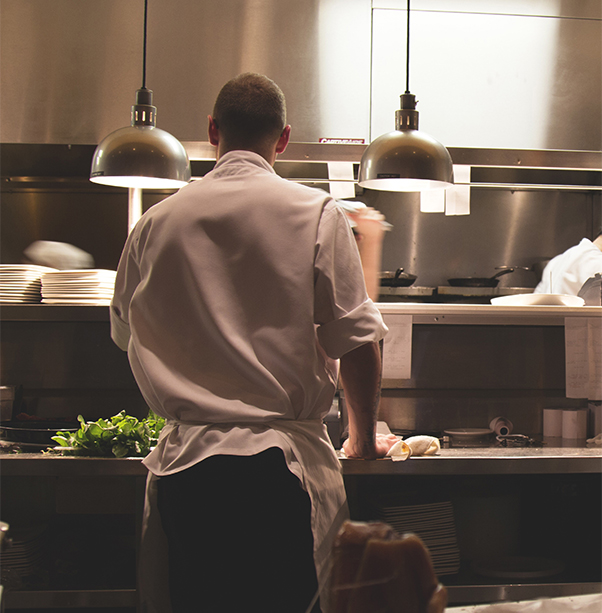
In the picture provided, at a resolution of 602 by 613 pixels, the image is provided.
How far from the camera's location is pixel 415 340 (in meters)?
3.12

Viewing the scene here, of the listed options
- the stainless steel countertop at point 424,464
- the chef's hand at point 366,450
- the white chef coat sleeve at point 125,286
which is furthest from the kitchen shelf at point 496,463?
the white chef coat sleeve at point 125,286

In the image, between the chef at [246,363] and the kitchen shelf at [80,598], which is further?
the kitchen shelf at [80,598]

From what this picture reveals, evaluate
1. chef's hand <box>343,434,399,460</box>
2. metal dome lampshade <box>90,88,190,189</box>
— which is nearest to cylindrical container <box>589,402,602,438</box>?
chef's hand <box>343,434,399,460</box>

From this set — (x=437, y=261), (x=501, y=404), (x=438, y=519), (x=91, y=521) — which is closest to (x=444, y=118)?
(x=437, y=261)

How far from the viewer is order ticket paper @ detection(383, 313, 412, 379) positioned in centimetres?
295

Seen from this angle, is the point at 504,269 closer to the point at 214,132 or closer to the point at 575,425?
the point at 575,425

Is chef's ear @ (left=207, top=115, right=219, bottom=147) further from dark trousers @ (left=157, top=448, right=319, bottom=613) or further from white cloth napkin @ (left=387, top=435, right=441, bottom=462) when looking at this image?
white cloth napkin @ (left=387, top=435, right=441, bottom=462)

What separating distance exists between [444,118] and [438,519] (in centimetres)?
171

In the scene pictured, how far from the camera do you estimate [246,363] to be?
1167 mm

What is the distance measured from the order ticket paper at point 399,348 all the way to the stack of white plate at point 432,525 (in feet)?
2.40

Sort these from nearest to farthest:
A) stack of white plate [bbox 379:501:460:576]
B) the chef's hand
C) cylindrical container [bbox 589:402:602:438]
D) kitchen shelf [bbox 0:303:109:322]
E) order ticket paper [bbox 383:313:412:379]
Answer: the chef's hand < stack of white plate [bbox 379:501:460:576] < kitchen shelf [bbox 0:303:109:322] < cylindrical container [bbox 589:402:602:438] < order ticket paper [bbox 383:313:412:379]

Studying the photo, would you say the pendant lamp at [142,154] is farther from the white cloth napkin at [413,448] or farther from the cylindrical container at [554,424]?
the cylindrical container at [554,424]

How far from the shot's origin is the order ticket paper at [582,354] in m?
2.96

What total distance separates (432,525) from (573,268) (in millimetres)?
1642
